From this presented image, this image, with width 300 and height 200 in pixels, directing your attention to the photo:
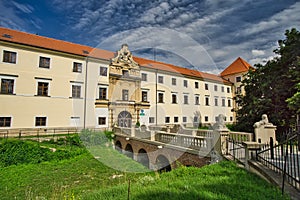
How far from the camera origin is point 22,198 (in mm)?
7961

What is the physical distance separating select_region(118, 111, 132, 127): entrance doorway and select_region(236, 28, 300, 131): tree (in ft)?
46.8

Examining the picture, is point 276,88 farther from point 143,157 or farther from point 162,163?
point 143,157

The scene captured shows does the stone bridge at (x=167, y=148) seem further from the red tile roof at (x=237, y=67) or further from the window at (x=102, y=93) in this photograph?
the red tile roof at (x=237, y=67)

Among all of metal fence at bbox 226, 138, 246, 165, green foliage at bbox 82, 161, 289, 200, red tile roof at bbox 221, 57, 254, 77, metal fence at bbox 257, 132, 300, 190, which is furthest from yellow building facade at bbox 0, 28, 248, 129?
metal fence at bbox 257, 132, 300, 190

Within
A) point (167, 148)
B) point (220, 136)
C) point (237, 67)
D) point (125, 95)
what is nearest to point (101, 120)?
point (125, 95)

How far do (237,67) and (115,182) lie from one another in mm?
42130

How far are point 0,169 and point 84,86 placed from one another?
12.7 meters

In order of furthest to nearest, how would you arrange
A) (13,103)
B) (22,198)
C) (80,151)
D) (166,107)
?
1. (166,107)
2. (13,103)
3. (80,151)
4. (22,198)

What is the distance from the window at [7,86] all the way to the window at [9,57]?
1.97m

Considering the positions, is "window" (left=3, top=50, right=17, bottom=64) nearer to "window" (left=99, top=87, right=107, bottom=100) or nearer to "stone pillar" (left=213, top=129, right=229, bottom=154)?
"window" (left=99, top=87, right=107, bottom=100)

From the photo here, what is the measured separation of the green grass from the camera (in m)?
4.47

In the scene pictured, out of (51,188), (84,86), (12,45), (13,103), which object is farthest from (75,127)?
(51,188)

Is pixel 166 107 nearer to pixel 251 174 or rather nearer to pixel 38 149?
pixel 38 149

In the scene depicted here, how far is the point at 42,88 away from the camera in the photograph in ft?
67.4
